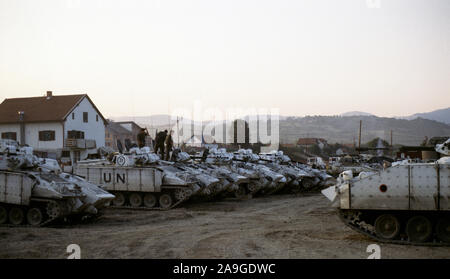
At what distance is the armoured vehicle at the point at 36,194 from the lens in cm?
1638

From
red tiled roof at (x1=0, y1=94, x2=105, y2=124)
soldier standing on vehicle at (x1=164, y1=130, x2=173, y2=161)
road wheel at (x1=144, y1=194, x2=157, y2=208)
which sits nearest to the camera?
road wheel at (x1=144, y1=194, x2=157, y2=208)

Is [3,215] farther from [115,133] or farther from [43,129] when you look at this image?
[115,133]

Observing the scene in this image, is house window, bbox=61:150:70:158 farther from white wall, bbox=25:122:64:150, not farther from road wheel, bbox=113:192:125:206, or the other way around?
road wheel, bbox=113:192:125:206

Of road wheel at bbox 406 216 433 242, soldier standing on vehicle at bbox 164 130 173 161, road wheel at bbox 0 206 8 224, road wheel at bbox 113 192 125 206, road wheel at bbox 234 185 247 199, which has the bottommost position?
road wheel at bbox 234 185 247 199

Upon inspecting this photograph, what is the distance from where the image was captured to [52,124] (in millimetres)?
44219

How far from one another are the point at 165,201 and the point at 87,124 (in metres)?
28.1

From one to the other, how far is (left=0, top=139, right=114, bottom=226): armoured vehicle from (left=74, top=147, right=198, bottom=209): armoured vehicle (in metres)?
4.34

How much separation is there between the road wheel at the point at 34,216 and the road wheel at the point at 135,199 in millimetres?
6610

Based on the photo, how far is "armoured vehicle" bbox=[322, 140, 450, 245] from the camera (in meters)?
12.4

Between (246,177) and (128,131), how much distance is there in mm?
46702

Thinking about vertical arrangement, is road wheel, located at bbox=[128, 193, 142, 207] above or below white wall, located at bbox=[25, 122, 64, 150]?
below

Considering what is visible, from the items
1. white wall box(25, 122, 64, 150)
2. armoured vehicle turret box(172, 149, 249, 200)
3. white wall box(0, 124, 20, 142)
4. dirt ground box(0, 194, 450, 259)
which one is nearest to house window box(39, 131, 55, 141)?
white wall box(25, 122, 64, 150)
